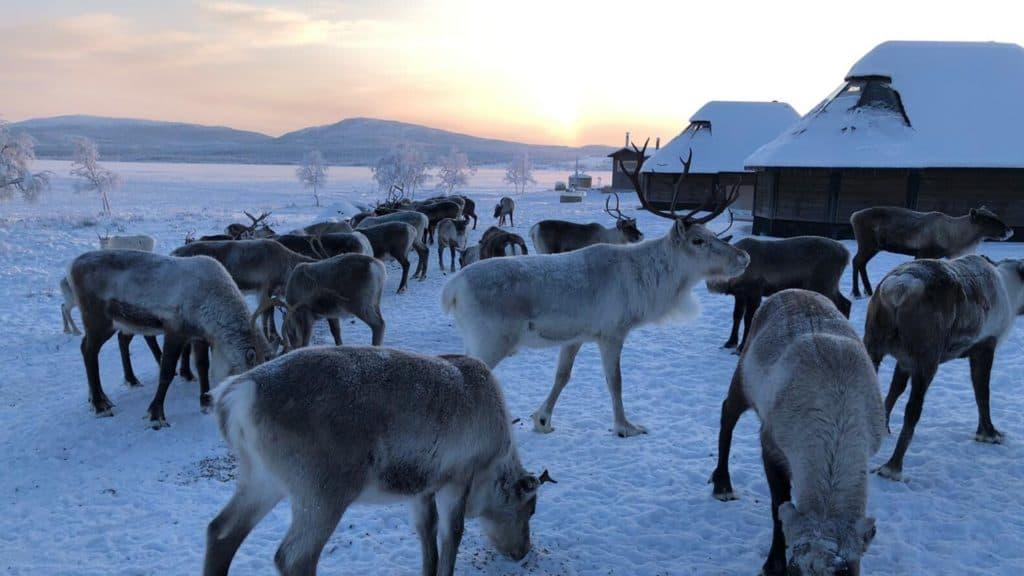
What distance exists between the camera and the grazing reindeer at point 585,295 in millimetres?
5805

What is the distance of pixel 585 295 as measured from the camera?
5.96 metres

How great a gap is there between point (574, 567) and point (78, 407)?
613 centimetres

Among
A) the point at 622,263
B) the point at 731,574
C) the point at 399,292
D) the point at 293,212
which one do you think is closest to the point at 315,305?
the point at 622,263

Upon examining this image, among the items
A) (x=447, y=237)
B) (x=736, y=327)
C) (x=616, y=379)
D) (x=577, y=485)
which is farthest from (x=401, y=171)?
(x=577, y=485)

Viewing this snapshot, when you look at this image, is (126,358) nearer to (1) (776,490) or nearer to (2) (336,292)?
(2) (336,292)

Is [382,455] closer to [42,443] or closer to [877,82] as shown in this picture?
[42,443]

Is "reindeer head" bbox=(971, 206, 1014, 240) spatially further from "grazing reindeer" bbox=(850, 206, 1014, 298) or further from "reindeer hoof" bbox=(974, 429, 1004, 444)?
"reindeer hoof" bbox=(974, 429, 1004, 444)

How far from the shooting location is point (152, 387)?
7.85m

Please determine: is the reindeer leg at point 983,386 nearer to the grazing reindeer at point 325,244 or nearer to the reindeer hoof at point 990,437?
the reindeer hoof at point 990,437

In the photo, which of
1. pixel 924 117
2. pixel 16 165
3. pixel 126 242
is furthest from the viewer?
pixel 16 165

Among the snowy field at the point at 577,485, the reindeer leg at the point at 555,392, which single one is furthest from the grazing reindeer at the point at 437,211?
the reindeer leg at the point at 555,392

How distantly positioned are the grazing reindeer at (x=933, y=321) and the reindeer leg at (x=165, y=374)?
21.6 ft

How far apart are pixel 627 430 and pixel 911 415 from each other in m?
2.32

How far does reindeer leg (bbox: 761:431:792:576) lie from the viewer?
3.60 m
